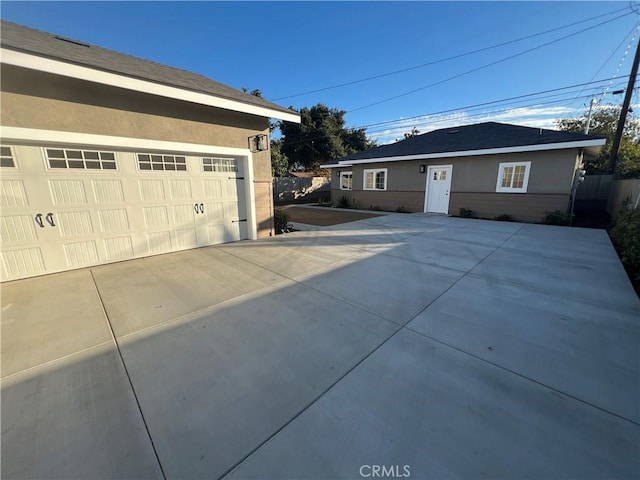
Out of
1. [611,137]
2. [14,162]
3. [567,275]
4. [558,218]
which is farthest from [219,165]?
[611,137]

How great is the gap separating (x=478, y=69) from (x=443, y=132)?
3.41 m

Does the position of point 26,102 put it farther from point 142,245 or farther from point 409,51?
point 409,51

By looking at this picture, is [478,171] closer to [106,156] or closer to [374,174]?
[374,174]

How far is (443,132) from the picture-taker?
1464 cm

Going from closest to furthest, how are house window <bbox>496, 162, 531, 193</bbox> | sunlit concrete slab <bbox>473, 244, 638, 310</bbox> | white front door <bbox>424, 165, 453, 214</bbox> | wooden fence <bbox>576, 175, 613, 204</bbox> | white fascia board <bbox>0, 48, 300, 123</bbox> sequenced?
white fascia board <bbox>0, 48, 300, 123</bbox> < sunlit concrete slab <bbox>473, 244, 638, 310</bbox> < house window <bbox>496, 162, 531, 193</bbox> < white front door <bbox>424, 165, 453, 214</bbox> < wooden fence <bbox>576, 175, 613, 204</bbox>

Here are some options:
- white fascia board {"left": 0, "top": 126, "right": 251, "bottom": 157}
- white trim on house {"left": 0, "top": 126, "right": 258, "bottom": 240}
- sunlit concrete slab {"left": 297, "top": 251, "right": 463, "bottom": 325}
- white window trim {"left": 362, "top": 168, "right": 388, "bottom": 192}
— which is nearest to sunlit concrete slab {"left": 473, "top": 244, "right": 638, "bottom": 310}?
sunlit concrete slab {"left": 297, "top": 251, "right": 463, "bottom": 325}

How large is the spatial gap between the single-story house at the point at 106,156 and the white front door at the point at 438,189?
Result: 850cm

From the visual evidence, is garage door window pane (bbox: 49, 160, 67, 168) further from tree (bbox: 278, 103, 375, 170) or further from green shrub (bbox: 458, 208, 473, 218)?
tree (bbox: 278, 103, 375, 170)

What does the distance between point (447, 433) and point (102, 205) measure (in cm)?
603

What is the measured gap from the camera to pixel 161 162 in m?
5.32

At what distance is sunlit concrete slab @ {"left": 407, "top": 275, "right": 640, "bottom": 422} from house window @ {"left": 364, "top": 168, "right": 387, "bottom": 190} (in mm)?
11263

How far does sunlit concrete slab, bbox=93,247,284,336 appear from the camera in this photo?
3.13m

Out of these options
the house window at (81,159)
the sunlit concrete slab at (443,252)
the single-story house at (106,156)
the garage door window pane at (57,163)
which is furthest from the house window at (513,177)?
the garage door window pane at (57,163)

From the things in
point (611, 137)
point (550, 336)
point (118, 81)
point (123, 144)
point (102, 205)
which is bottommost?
point (550, 336)
